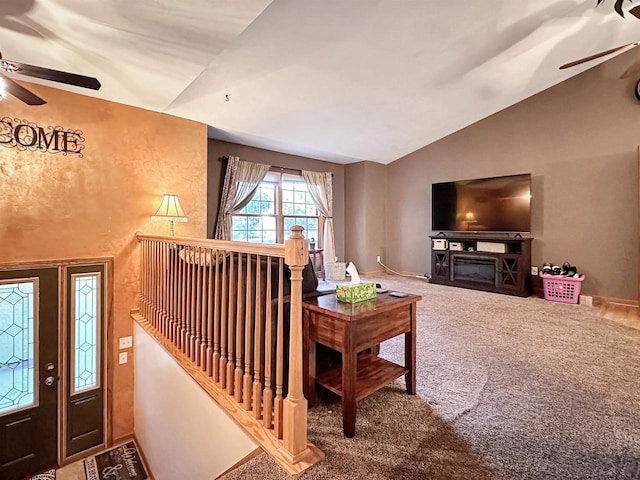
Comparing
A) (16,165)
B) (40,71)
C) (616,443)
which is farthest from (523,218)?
(16,165)

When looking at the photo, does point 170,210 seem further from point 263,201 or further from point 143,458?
point 143,458

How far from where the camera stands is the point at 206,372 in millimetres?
2072

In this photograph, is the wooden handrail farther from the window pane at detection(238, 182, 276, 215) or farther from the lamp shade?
the window pane at detection(238, 182, 276, 215)

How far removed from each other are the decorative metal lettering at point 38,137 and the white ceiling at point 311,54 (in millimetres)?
475

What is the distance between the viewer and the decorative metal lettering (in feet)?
9.13

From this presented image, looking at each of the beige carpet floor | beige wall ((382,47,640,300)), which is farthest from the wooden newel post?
beige wall ((382,47,640,300))

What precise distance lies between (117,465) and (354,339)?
336 centimetres

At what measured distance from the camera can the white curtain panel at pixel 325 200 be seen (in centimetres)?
634

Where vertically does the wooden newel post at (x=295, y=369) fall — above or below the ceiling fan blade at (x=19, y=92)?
Answer: below

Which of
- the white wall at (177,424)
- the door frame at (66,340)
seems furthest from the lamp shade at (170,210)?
the white wall at (177,424)

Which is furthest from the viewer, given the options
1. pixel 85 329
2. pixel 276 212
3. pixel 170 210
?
pixel 276 212

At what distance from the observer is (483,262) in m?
5.05

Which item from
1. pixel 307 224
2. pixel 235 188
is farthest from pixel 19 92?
pixel 307 224

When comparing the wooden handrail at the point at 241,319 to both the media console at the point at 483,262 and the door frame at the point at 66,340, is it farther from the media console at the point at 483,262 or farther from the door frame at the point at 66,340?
the media console at the point at 483,262
